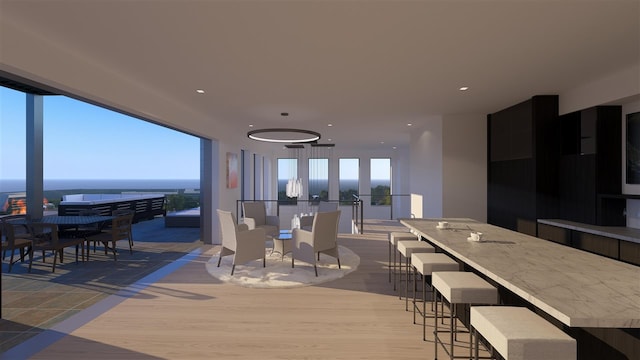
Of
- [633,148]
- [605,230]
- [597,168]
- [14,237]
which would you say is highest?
[633,148]

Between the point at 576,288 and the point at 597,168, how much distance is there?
3.38 m

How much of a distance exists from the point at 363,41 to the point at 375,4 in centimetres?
55

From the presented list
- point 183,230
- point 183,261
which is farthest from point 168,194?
point 183,261

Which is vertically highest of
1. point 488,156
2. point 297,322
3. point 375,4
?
point 375,4

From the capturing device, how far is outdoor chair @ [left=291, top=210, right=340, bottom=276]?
4.57m

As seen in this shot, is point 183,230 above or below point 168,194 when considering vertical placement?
below

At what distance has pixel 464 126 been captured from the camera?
579 cm

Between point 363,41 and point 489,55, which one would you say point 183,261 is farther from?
point 489,55

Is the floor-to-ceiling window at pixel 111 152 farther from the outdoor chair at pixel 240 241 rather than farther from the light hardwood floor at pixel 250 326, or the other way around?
the light hardwood floor at pixel 250 326

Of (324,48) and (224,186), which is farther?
(224,186)

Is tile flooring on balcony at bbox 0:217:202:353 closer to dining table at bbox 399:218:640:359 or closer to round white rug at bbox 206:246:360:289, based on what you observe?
round white rug at bbox 206:246:360:289

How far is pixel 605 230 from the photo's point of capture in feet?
11.7

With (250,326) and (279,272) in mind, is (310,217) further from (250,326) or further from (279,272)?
(250,326)

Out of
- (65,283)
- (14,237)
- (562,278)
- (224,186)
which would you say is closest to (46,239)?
(14,237)
